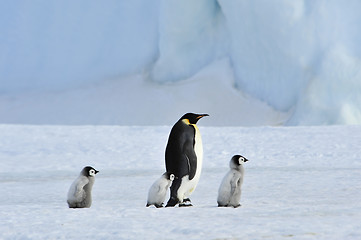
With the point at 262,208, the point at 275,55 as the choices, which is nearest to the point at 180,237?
the point at 262,208

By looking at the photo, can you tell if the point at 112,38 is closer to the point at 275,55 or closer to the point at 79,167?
the point at 275,55

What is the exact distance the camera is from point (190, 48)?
12211mm

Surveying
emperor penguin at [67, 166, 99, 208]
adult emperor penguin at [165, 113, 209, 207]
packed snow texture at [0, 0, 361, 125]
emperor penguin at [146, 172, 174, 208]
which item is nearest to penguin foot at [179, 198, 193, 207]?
adult emperor penguin at [165, 113, 209, 207]

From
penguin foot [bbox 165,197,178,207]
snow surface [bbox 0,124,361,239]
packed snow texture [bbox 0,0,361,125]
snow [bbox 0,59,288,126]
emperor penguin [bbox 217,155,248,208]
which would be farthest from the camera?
snow [bbox 0,59,288,126]

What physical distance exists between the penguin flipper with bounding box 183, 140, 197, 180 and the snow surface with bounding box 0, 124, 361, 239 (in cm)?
21

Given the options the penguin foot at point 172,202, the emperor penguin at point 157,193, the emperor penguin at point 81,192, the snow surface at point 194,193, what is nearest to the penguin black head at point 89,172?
the emperor penguin at point 81,192

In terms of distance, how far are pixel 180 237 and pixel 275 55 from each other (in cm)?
852

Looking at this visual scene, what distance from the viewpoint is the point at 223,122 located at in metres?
11.2

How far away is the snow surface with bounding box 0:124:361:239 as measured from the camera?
272 cm

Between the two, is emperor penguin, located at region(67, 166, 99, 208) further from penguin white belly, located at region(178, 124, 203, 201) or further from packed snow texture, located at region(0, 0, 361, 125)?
packed snow texture, located at region(0, 0, 361, 125)

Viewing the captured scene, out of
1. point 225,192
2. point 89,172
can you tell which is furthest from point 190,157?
point 89,172

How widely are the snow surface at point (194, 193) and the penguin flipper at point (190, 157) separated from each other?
21cm

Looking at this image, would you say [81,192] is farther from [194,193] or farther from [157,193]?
[194,193]

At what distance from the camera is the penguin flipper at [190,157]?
377 cm
